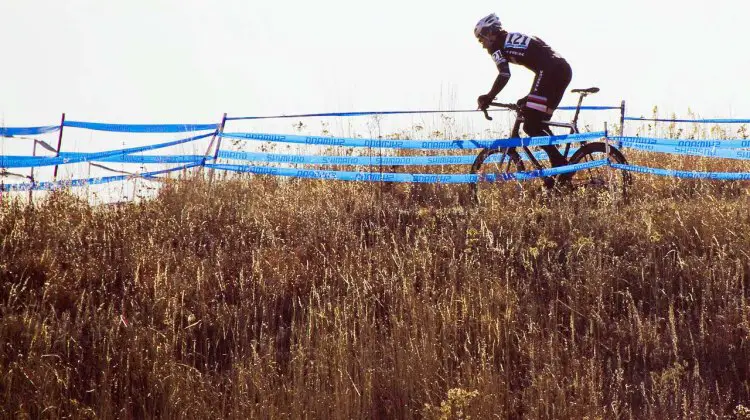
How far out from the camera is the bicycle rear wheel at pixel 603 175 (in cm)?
1134

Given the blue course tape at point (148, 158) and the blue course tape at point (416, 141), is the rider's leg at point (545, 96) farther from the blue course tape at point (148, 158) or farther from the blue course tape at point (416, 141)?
the blue course tape at point (148, 158)

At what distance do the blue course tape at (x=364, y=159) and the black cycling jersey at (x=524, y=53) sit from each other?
3.36 ft

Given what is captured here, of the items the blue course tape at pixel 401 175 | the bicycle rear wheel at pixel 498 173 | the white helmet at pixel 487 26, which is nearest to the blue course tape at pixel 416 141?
the bicycle rear wheel at pixel 498 173

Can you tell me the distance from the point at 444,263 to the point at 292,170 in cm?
394

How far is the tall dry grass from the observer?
6.91 metres

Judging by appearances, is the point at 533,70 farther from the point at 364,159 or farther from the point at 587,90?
the point at 364,159

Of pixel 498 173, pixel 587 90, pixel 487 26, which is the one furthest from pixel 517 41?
pixel 498 173

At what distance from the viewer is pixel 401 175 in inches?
468

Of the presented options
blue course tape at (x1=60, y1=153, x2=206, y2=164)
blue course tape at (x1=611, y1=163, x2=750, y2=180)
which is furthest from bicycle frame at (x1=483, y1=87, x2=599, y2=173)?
blue course tape at (x1=60, y1=153, x2=206, y2=164)

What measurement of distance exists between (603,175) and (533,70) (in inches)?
54.7

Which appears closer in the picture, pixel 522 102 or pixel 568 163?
pixel 522 102

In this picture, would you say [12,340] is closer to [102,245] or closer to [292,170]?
[102,245]

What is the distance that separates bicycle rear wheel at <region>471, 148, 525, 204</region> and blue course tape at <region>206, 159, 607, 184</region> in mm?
14

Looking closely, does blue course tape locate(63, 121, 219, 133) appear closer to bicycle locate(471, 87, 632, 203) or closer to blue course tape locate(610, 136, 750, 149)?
bicycle locate(471, 87, 632, 203)
